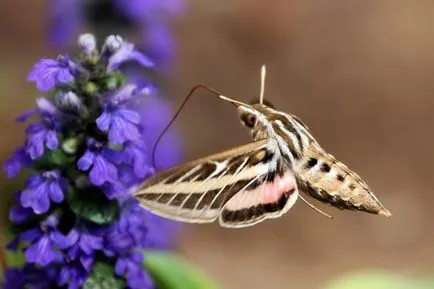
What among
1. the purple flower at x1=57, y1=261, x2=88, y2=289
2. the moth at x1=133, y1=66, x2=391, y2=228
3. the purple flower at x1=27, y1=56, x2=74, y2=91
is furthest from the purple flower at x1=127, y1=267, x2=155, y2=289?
the purple flower at x1=27, y1=56, x2=74, y2=91

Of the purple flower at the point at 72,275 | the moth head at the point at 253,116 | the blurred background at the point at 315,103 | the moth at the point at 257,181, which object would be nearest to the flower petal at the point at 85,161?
the moth at the point at 257,181

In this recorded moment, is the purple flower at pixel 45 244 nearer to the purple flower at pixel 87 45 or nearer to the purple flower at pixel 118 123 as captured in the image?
the purple flower at pixel 118 123

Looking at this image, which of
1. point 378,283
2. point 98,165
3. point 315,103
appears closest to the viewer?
point 98,165

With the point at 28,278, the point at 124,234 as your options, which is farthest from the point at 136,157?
the point at 28,278

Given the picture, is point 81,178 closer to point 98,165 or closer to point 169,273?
point 98,165

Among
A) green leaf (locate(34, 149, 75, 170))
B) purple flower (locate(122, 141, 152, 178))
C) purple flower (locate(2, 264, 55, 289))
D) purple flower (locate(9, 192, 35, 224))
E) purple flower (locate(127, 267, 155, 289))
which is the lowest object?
purple flower (locate(2, 264, 55, 289))

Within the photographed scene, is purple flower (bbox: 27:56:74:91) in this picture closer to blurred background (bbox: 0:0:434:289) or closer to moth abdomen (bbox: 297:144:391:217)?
moth abdomen (bbox: 297:144:391:217)
